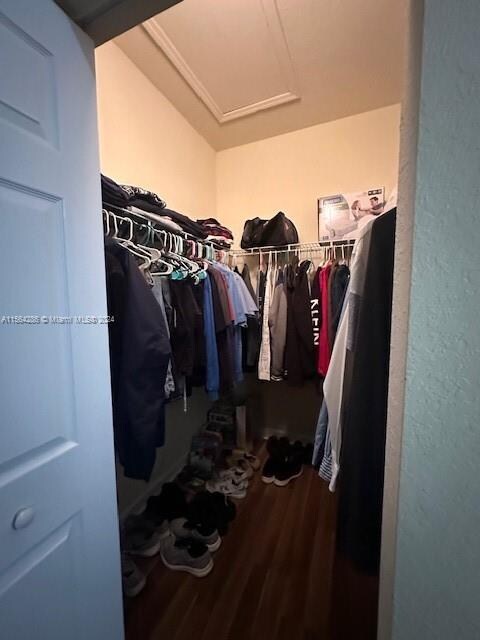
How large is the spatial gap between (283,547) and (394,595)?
44.8 inches

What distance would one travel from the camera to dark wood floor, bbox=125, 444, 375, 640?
975mm

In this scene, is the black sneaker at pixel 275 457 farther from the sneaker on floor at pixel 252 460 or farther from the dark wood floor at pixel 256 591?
the dark wood floor at pixel 256 591

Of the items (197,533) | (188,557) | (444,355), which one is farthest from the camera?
(197,533)

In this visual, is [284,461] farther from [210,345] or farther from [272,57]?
[272,57]

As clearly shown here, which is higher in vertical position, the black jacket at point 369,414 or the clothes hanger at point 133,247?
the clothes hanger at point 133,247

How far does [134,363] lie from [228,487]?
1.29 m

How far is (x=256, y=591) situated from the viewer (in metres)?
1.10

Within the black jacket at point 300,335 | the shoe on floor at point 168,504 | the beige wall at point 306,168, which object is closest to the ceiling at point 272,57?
the beige wall at point 306,168

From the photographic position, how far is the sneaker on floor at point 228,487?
1.64m

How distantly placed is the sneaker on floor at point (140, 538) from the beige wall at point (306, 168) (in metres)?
2.13

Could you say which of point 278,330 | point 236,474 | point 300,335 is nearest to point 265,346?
point 278,330

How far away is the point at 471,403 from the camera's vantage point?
0.36 meters

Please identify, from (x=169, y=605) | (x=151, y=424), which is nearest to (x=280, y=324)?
(x=151, y=424)

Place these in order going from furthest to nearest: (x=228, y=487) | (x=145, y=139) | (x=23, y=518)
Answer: (x=228, y=487)
(x=145, y=139)
(x=23, y=518)
